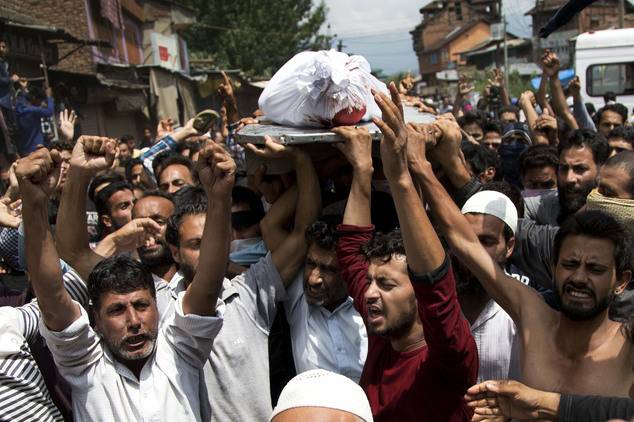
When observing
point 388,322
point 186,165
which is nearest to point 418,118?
point 388,322

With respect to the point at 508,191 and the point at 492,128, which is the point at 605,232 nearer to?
the point at 508,191

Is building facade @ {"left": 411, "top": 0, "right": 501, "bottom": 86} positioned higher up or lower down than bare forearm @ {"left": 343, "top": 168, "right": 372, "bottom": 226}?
higher up

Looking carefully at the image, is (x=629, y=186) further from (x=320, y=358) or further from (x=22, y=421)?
(x=22, y=421)

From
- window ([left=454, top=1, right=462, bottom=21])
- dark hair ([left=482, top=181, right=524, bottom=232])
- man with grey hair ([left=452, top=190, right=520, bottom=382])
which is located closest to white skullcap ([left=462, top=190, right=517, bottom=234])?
man with grey hair ([left=452, top=190, right=520, bottom=382])

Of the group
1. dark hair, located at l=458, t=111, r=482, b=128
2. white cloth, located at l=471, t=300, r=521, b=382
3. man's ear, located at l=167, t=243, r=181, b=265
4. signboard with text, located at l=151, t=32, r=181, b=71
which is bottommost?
white cloth, located at l=471, t=300, r=521, b=382

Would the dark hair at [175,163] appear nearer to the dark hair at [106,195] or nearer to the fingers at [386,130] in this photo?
the dark hair at [106,195]

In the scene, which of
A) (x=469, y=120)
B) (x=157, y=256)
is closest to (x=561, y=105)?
(x=469, y=120)

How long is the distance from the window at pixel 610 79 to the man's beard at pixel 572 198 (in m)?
10.5

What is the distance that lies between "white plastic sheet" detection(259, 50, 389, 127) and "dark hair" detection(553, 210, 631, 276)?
2.97 ft

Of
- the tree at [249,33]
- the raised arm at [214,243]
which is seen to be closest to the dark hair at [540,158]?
the raised arm at [214,243]

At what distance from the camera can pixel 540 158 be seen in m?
5.02

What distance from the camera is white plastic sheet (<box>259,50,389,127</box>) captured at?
2820 millimetres

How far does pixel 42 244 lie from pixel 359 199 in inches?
44.8

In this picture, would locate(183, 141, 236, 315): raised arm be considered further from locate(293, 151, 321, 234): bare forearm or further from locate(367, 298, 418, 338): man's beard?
locate(367, 298, 418, 338): man's beard
